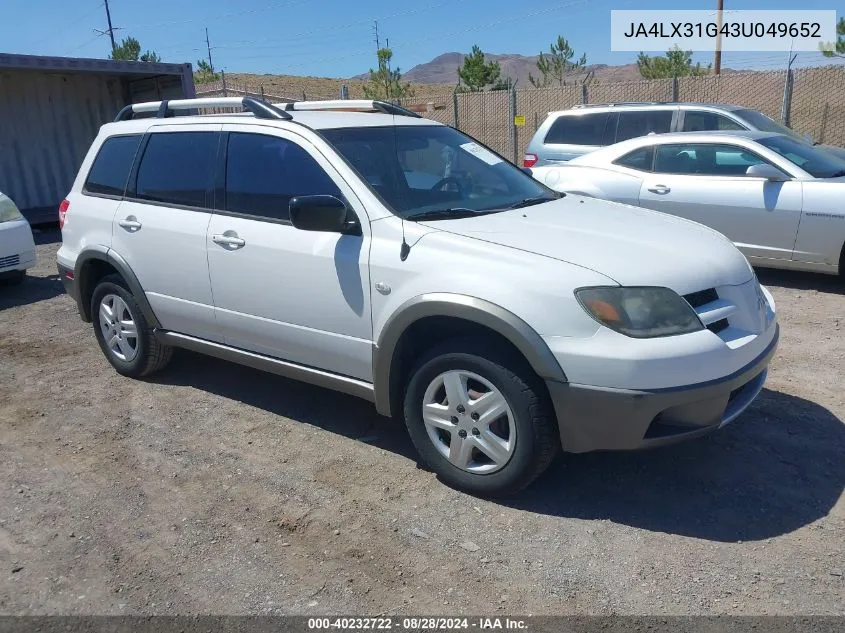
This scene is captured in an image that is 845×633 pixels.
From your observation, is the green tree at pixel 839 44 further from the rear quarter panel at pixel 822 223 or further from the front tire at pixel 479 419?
the front tire at pixel 479 419

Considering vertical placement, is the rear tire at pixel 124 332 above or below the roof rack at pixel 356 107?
below

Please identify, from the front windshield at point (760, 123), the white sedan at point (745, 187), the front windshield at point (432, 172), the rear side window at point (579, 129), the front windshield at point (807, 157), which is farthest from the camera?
the rear side window at point (579, 129)

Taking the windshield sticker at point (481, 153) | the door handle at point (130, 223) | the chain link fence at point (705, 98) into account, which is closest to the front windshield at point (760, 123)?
the windshield sticker at point (481, 153)

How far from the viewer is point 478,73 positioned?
3509cm

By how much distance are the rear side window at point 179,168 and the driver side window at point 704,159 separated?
509cm

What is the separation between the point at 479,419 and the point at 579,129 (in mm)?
7855

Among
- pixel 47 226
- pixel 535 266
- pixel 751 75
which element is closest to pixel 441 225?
pixel 535 266

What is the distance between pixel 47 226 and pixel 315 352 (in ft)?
36.7

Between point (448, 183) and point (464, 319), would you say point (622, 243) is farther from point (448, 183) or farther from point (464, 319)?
point (448, 183)

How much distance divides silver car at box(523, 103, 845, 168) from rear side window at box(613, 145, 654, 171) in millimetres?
1990

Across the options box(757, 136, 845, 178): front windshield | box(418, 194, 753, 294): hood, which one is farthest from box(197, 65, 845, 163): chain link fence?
box(418, 194, 753, 294): hood

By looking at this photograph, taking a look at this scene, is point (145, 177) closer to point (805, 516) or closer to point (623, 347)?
point (623, 347)

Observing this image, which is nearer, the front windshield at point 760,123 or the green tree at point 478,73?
the front windshield at point 760,123

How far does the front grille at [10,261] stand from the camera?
27.1 feet
